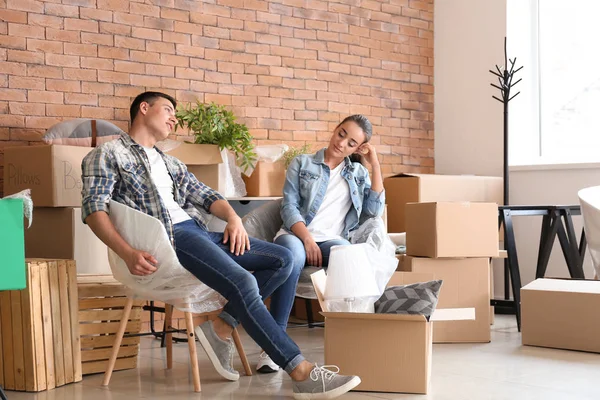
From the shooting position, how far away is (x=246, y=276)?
2891 mm

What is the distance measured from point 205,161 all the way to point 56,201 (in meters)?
0.84

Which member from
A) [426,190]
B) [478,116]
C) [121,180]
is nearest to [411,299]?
[121,180]

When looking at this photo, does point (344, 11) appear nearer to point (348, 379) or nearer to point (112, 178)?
point (112, 178)

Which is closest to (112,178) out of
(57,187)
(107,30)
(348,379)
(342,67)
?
(57,187)

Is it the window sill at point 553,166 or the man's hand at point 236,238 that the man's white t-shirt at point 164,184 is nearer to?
the man's hand at point 236,238

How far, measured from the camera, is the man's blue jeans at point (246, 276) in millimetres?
2766

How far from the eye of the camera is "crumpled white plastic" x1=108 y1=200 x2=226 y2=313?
2.88m

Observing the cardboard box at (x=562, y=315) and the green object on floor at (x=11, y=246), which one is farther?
the cardboard box at (x=562, y=315)

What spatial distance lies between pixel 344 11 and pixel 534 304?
2.50 meters

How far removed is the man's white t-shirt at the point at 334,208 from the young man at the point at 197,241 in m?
0.58

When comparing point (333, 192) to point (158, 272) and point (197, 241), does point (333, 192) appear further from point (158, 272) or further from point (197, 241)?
point (158, 272)

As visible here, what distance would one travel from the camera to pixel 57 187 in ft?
11.8

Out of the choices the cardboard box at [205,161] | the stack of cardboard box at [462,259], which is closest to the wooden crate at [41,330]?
the cardboard box at [205,161]

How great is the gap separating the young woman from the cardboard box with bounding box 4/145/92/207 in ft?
3.04
